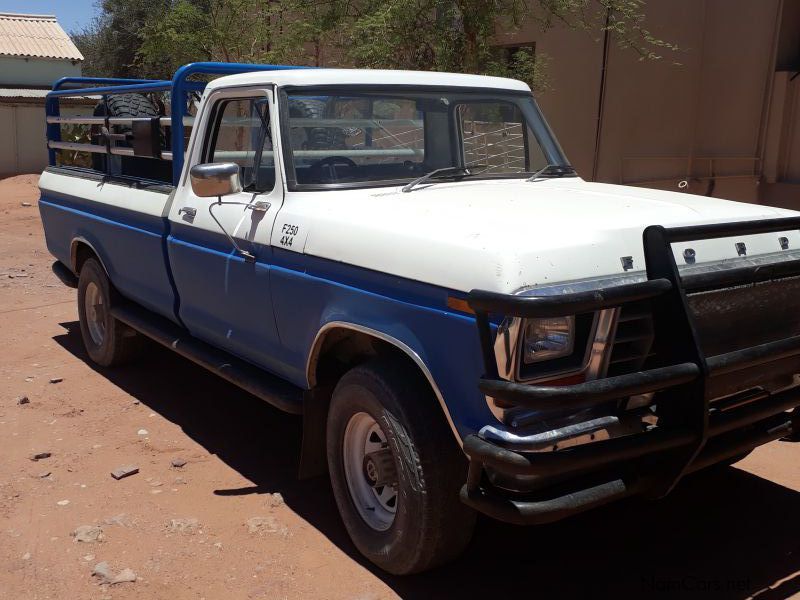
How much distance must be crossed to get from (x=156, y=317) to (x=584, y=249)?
11.3 feet

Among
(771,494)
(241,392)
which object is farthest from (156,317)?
(771,494)

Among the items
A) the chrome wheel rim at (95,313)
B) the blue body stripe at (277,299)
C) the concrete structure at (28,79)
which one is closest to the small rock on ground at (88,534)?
the blue body stripe at (277,299)

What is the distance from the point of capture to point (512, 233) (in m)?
3.06

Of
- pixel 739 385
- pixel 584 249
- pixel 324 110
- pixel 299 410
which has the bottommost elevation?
pixel 299 410

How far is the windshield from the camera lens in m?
4.24

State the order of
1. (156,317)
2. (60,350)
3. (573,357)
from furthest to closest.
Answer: (60,350), (156,317), (573,357)

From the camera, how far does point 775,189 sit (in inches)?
476

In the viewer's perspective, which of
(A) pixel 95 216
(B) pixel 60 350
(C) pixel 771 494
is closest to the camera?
(C) pixel 771 494

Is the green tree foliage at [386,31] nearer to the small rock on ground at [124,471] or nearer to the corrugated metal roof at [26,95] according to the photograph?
the small rock on ground at [124,471]

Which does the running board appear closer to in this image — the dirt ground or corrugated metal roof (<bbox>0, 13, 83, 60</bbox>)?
the dirt ground

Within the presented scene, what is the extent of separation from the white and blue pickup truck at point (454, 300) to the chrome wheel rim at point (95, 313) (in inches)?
55.6

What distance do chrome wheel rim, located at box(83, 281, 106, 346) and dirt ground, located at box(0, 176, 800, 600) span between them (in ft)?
2.79

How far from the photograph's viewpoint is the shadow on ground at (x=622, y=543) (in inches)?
138

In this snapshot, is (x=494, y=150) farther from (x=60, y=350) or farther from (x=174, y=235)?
(x=60, y=350)
